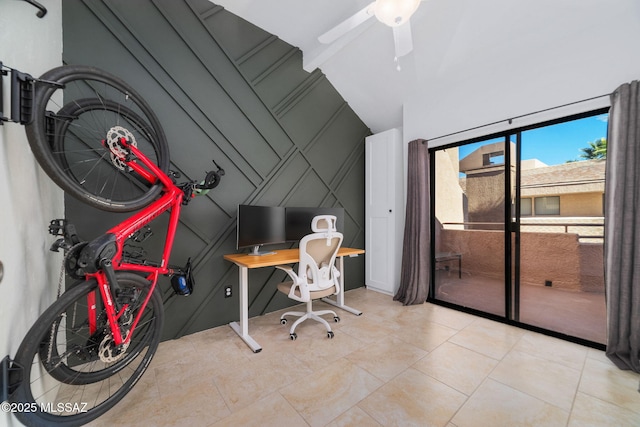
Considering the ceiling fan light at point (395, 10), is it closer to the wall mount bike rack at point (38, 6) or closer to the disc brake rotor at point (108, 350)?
the wall mount bike rack at point (38, 6)

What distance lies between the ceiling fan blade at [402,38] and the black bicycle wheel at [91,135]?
1.99 meters

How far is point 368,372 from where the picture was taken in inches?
71.0

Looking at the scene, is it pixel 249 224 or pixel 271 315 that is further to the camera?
pixel 271 315

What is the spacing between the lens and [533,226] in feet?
8.32

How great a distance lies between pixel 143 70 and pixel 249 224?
168 cm

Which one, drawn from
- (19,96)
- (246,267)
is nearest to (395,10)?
(19,96)

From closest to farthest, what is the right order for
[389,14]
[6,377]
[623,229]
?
[6,377] < [389,14] < [623,229]

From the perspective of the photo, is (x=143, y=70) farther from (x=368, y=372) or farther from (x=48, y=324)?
(x=368, y=372)

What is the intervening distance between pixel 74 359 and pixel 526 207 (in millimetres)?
4305

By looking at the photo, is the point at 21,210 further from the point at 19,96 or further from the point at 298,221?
the point at 298,221

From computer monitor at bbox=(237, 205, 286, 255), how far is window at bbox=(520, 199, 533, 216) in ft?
8.66

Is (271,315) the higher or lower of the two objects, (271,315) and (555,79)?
the lower

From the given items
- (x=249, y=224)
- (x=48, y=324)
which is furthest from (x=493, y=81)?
(x=48, y=324)

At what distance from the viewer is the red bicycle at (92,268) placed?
1.14m
